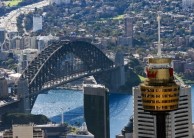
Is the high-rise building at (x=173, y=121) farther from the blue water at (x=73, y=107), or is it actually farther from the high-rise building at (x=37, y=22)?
the high-rise building at (x=37, y=22)

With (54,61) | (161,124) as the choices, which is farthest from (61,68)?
(161,124)

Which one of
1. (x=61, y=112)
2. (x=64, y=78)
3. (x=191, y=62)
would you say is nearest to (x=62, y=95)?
(x=64, y=78)

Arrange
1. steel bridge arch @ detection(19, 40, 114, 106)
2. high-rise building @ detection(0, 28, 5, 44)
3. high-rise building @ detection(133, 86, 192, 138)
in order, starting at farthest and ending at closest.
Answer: high-rise building @ detection(0, 28, 5, 44), steel bridge arch @ detection(19, 40, 114, 106), high-rise building @ detection(133, 86, 192, 138)

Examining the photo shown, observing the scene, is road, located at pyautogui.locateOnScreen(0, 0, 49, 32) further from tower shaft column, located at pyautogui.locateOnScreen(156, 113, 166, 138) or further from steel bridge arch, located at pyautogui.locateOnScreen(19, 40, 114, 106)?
tower shaft column, located at pyautogui.locateOnScreen(156, 113, 166, 138)

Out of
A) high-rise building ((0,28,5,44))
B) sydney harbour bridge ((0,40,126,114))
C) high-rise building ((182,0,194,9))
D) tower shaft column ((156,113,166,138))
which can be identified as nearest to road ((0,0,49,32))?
high-rise building ((0,28,5,44))

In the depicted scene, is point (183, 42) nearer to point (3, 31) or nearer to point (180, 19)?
point (180, 19)
